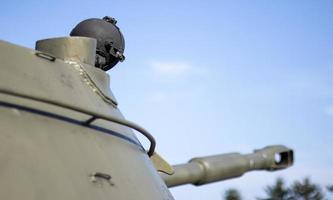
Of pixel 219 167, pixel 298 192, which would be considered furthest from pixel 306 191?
pixel 219 167

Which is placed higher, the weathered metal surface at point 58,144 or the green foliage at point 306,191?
the weathered metal surface at point 58,144

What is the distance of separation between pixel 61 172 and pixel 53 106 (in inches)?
17.2

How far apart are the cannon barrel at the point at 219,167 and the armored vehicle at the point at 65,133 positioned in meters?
1.97

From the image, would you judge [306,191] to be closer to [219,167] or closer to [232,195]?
[232,195]

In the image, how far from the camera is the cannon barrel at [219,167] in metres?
5.71

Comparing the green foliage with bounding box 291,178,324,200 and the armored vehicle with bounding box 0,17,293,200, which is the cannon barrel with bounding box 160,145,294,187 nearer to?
the armored vehicle with bounding box 0,17,293,200

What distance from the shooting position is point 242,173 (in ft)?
21.3

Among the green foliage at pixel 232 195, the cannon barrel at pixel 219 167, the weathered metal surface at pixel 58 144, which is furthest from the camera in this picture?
the green foliage at pixel 232 195

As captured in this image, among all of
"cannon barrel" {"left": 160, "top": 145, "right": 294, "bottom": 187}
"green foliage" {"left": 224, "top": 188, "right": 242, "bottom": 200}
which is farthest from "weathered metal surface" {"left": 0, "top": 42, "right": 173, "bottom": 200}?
"green foliage" {"left": 224, "top": 188, "right": 242, "bottom": 200}

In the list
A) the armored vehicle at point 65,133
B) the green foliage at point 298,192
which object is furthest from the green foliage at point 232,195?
the armored vehicle at point 65,133

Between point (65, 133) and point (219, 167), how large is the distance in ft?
11.5

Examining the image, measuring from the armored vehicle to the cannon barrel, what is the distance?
1.97 metres

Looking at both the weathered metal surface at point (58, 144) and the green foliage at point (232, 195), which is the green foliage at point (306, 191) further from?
the weathered metal surface at point (58, 144)

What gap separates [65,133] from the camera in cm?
278
